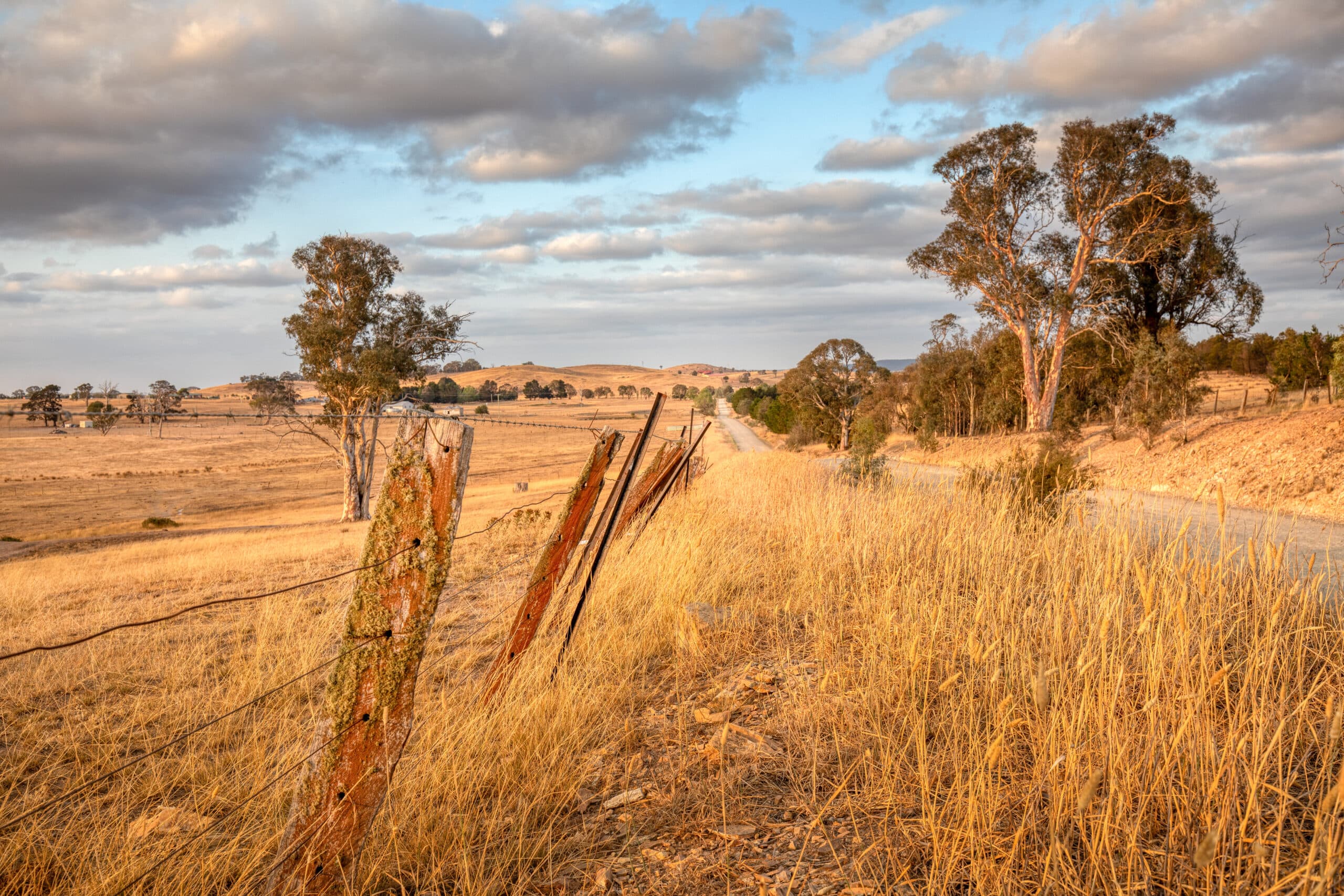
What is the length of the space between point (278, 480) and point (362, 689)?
46.8 metres

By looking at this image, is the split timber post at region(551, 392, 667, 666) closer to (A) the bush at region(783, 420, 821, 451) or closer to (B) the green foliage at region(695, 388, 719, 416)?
(A) the bush at region(783, 420, 821, 451)

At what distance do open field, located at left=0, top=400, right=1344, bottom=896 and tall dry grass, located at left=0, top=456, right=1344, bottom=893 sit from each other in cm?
2

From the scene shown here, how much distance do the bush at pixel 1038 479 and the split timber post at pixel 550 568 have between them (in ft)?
16.7

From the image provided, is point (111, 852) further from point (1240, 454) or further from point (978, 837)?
point (1240, 454)

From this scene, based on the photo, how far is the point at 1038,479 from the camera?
8797 millimetres

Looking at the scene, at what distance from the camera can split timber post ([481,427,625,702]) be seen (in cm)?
368

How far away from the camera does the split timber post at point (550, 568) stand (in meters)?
3.68

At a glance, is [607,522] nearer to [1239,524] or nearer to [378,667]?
[378,667]

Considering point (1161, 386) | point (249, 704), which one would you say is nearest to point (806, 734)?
point (249, 704)

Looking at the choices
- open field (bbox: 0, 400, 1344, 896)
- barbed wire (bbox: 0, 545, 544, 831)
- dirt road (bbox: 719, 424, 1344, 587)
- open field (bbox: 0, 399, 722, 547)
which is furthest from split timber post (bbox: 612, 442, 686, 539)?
open field (bbox: 0, 399, 722, 547)

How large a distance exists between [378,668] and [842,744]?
182 centimetres

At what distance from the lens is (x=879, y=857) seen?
2.28 m

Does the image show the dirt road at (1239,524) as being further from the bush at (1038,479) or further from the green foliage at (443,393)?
the green foliage at (443,393)

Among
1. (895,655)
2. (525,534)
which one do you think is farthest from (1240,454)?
(895,655)
